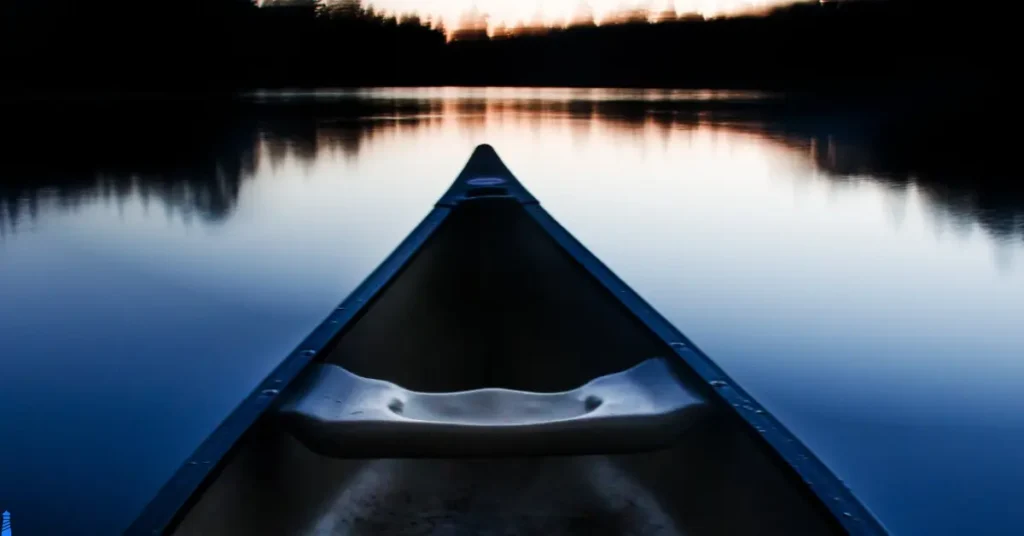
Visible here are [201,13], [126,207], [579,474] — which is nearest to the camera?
[579,474]

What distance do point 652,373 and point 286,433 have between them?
2.47 feet

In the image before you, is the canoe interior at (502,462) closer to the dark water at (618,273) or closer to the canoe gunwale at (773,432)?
the canoe gunwale at (773,432)

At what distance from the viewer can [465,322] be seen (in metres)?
2.69

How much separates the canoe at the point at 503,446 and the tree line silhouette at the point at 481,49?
40.6 m

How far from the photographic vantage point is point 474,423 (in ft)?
4.68

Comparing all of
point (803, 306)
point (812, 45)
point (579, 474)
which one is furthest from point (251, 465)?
point (812, 45)

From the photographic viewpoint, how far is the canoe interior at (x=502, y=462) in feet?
4.43

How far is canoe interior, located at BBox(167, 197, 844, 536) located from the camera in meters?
1.35

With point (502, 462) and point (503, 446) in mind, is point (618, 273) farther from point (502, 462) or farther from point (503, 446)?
point (503, 446)

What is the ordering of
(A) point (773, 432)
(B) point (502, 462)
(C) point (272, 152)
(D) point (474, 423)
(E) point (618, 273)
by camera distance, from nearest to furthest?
(A) point (773, 432) → (D) point (474, 423) → (B) point (502, 462) → (E) point (618, 273) → (C) point (272, 152)

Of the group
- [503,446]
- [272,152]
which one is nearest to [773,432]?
[503,446]

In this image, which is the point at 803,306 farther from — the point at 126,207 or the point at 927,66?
the point at 927,66

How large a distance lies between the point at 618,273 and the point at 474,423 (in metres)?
4.60

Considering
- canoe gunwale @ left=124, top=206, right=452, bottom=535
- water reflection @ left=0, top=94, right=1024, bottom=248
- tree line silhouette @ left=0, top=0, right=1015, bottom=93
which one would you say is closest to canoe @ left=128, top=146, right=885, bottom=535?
canoe gunwale @ left=124, top=206, right=452, bottom=535
